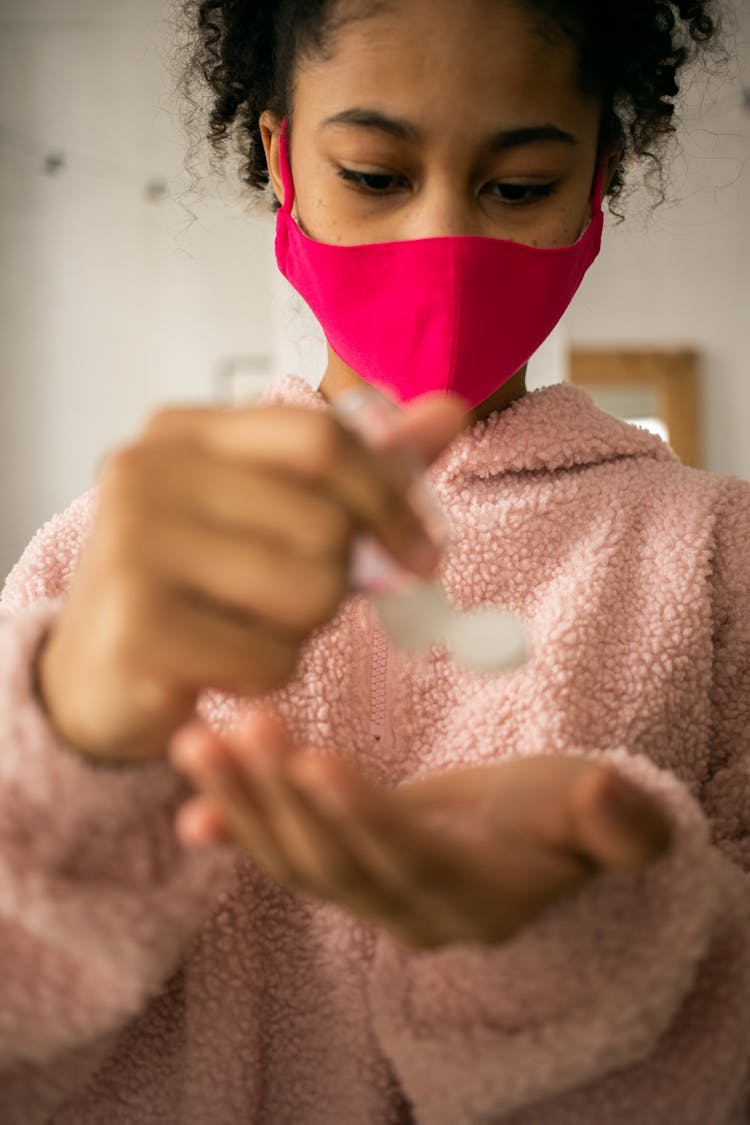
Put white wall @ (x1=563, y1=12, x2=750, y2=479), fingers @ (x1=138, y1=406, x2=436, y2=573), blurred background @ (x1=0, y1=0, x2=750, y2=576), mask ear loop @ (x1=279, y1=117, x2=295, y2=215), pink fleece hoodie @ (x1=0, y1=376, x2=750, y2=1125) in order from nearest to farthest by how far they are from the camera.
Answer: fingers @ (x1=138, y1=406, x2=436, y2=573), pink fleece hoodie @ (x1=0, y1=376, x2=750, y2=1125), mask ear loop @ (x1=279, y1=117, x2=295, y2=215), blurred background @ (x1=0, y1=0, x2=750, y2=576), white wall @ (x1=563, y1=12, x2=750, y2=479)

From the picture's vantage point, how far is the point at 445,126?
2.02 ft

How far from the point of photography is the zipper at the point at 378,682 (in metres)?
0.63

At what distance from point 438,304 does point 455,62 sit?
0.48ft

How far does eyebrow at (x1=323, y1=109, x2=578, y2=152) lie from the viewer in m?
0.62

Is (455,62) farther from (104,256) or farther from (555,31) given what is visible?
(104,256)

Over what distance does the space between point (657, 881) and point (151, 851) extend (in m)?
0.23

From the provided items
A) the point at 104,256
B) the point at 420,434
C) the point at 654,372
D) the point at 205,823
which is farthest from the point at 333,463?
the point at 654,372

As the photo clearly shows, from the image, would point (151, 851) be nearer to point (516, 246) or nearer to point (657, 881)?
point (657, 881)

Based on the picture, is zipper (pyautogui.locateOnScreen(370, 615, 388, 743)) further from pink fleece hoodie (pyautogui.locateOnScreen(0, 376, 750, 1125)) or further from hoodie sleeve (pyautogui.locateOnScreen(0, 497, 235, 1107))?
hoodie sleeve (pyautogui.locateOnScreen(0, 497, 235, 1107))

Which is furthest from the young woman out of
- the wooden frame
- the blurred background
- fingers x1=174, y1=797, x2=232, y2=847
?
Answer: the wooden frame

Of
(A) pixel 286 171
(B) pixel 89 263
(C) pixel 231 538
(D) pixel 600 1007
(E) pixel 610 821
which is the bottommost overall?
(D) pixel 600 1007

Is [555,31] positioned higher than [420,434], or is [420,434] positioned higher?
[555,31]

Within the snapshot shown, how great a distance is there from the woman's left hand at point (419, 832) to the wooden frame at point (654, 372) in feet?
10.1

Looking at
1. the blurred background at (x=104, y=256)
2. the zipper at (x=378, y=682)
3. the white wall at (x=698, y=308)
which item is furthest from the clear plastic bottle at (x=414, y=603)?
the white wall at (x=698, y=308)
